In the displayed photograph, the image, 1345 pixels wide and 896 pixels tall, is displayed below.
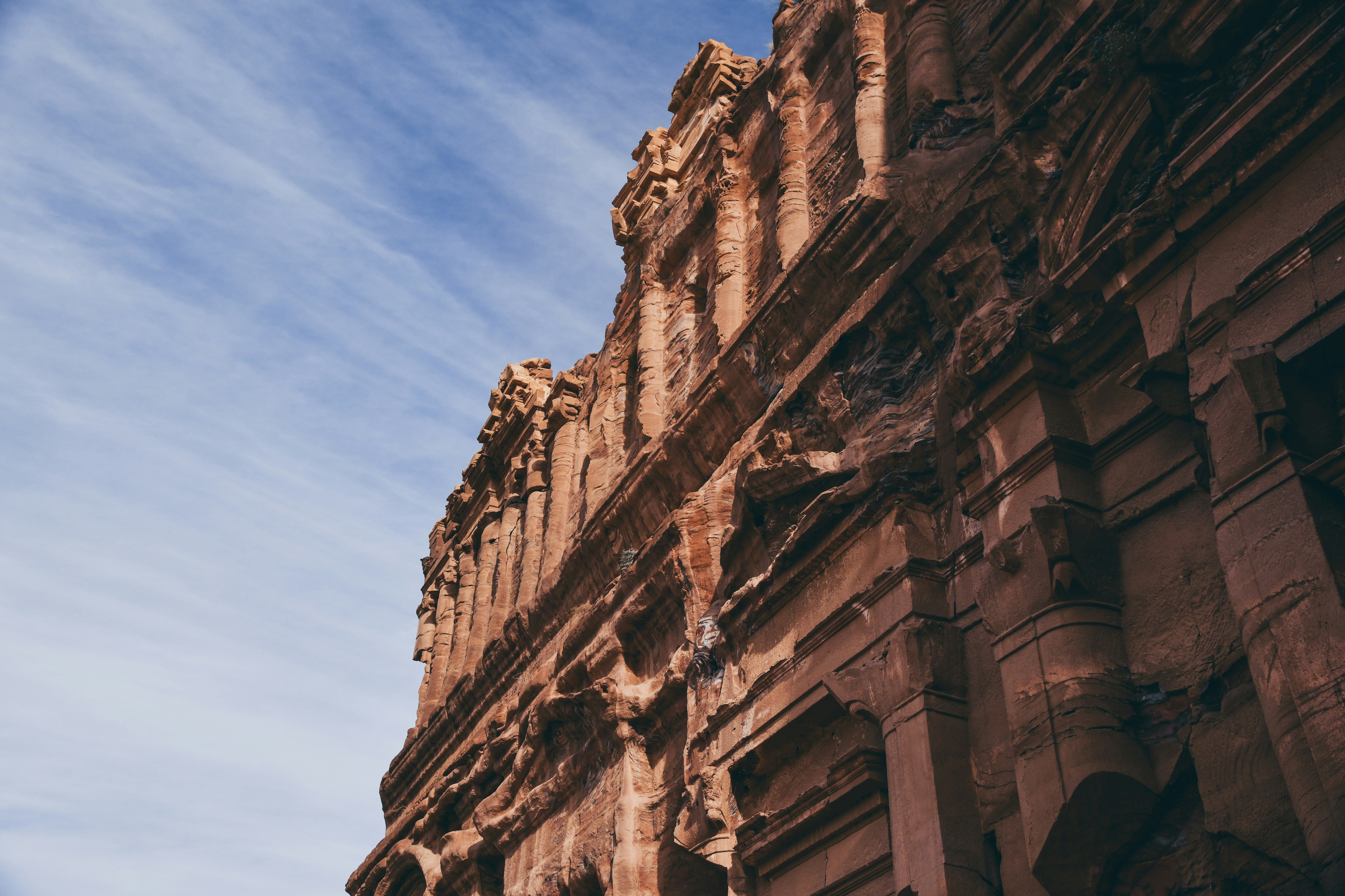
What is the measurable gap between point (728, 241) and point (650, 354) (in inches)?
76.5

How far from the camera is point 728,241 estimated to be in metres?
13.3

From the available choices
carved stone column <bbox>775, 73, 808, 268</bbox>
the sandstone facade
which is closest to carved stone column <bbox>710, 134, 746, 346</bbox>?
the sandstone facade

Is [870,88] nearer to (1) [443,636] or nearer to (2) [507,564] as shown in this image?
(2) [507,564]

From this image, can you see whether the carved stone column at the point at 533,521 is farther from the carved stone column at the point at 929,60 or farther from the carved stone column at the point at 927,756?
the carved stone column at the point at 927,756

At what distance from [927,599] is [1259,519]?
241cm

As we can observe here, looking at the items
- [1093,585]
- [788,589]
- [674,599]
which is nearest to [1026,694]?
[1093,585]

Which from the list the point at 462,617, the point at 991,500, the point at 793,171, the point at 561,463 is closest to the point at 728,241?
the point at 793,171

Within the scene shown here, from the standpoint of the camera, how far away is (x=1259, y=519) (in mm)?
4980

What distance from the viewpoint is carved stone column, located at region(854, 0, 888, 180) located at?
1039cm

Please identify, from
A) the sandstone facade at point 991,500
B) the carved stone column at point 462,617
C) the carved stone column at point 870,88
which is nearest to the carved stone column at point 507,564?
the carved stone column at point 462,617

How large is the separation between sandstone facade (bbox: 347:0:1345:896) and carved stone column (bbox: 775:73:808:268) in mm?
43

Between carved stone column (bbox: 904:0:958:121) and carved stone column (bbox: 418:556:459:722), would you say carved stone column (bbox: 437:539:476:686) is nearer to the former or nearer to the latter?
carved stone column (bbox: 418:556:459:722)

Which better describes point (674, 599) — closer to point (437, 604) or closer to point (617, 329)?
point (617, 329)

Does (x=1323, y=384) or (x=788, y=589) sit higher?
(x=788, y=589)
